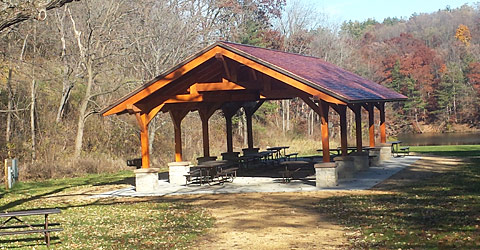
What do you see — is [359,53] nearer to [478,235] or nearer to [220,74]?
[220,74]

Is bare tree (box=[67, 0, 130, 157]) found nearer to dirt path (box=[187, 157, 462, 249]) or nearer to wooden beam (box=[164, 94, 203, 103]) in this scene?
wooden beam (box=[164, 94, 203, 103])

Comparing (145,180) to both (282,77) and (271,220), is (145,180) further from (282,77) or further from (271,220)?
Answer: (271,220)

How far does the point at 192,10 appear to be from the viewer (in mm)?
34406

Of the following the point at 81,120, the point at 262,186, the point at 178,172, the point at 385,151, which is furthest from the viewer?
the point at 81,120

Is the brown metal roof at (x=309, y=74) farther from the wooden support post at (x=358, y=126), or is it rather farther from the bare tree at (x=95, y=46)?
the bare tree at (x=95, y=46)

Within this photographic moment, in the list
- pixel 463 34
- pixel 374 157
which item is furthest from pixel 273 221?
pixel 463 34

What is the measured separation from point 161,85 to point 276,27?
35.0 m

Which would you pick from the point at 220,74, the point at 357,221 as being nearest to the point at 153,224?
the point at 357,221

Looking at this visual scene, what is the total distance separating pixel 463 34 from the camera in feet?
277

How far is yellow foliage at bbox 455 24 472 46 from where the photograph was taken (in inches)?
3317

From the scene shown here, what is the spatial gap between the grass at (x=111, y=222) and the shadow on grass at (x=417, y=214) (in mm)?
2778

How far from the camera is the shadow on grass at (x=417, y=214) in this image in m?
8.84

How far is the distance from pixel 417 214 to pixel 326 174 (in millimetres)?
5109

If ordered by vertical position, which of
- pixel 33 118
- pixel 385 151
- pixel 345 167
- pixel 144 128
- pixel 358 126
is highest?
pixel 33 118
